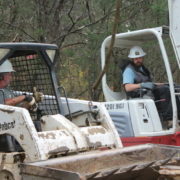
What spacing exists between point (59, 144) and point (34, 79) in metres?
1.49

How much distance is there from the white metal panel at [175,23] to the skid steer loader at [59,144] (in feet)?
7.64

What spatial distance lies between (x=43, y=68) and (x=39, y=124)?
33.9 inches

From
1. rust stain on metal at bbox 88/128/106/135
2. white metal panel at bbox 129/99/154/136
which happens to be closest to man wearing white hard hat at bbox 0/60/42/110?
rust stain on metal at bbox 88/128/106/135

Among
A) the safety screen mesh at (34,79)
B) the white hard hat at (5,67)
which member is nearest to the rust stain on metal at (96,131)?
the safety screen mesh at (34,79)

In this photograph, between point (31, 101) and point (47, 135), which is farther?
point (31, 101)

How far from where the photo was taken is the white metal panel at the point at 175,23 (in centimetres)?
680

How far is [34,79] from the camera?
18.4 ft

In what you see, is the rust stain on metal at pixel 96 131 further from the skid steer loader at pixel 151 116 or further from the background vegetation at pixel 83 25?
the background vegetation at pixel 83 25

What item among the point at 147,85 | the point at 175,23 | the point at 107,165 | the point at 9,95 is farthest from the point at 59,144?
the point at 175,23

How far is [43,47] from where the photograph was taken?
5145mm

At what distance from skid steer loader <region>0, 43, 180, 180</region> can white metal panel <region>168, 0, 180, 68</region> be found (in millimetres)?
2330

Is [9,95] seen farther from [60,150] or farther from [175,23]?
A: [175,23]

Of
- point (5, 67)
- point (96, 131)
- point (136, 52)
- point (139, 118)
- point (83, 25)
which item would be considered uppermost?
point (83, 25)

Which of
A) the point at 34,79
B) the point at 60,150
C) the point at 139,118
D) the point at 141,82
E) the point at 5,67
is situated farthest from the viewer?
the point at 141,82
